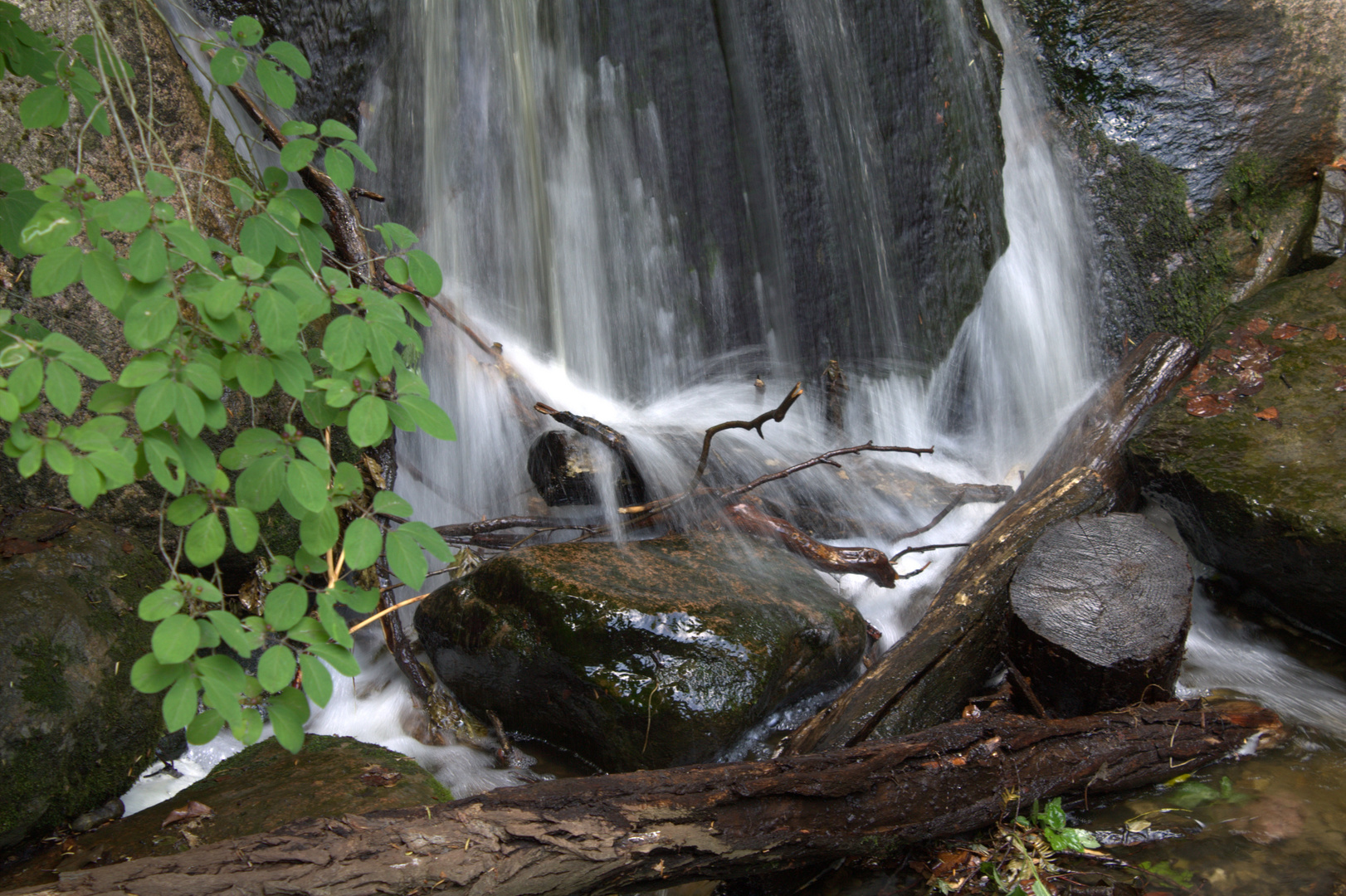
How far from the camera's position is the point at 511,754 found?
3367 millimetres

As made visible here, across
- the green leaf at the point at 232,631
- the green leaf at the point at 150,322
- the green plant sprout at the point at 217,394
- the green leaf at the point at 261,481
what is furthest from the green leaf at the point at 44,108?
the green leaf at the point at 232,631

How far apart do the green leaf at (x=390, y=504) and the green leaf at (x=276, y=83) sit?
814mm

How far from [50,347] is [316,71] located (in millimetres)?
4140

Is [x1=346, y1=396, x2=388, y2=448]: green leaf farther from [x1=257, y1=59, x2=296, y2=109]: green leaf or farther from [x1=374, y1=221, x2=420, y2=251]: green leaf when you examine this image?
[x1=257, y1=59, x2=296, y2=109]: green leaf

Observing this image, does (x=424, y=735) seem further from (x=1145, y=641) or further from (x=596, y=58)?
(x=596, y=58)

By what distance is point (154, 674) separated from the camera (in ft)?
4.61

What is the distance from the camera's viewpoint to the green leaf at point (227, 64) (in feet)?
5.49

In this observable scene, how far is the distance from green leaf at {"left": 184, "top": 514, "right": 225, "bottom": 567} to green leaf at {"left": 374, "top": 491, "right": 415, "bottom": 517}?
0.27m

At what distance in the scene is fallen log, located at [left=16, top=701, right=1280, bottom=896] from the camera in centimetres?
172

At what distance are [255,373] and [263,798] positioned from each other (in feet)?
5.69

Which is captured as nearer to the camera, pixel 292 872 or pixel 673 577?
pixel 292 872

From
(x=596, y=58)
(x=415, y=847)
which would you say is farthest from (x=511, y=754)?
(x=596, y=58)

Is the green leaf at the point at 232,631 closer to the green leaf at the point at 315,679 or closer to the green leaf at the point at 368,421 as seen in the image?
the green leaf at the point at 315,679

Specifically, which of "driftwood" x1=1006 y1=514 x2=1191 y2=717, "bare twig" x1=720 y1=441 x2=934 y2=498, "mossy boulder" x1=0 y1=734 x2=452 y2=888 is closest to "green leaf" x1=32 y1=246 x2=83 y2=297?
"mossy boulder" x1=0 y1=734 x2=452 y2=888
